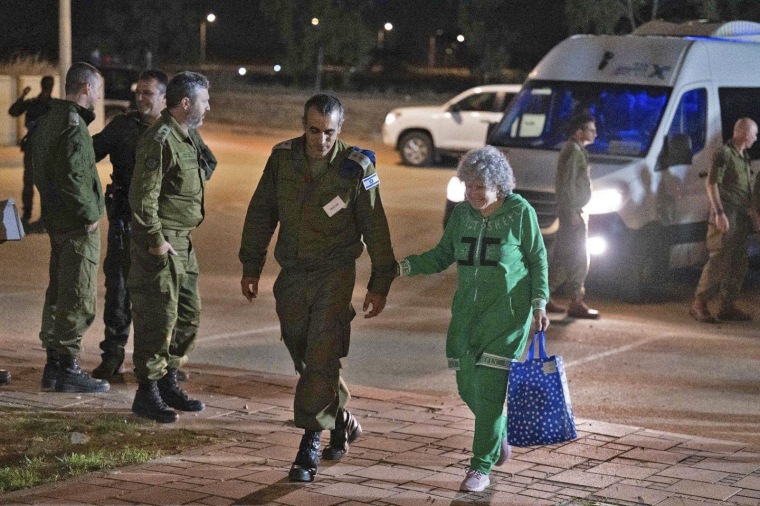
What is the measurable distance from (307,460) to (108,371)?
2730mm

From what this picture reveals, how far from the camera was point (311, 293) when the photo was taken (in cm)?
612

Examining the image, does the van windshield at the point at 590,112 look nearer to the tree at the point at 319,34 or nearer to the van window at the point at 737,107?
the van window at the point at 737,107

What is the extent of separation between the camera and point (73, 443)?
6.69m

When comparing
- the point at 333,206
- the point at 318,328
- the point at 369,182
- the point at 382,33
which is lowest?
the point at 318,328

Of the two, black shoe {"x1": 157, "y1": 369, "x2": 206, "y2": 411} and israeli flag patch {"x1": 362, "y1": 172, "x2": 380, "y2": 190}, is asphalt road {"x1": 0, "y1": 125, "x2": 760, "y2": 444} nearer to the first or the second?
black shoe {"x1": 157, "y1": 369, "x2": 206, "y2": 411}

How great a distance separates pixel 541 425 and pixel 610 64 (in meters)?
7.72

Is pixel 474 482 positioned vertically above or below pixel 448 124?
below

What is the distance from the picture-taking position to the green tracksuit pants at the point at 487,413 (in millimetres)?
5992

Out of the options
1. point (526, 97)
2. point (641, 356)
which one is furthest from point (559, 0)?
point (641, 356)

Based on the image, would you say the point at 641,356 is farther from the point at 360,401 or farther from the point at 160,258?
the point at 160,258

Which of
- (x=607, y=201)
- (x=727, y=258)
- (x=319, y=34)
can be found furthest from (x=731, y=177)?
(x=319, y=34)

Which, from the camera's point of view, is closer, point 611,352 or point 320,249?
point 320,249

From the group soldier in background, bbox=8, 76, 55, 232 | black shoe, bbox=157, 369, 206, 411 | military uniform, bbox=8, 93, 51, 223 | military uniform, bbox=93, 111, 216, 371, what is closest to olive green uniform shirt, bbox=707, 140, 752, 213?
military uniform, bbox=93, 111, 216, 371

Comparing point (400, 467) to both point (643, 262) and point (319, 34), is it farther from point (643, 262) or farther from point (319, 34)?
point (319, 34)
